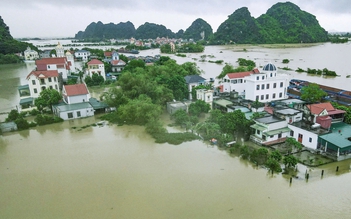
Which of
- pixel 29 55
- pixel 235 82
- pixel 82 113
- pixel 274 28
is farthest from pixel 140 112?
pixel 274 28

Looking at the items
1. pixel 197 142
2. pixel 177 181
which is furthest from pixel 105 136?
pixel 177 181

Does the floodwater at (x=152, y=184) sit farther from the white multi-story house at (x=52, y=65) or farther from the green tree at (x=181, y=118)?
the white multi-story house at (x=52, y=65)

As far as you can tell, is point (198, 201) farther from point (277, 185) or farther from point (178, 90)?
point (178, 90)

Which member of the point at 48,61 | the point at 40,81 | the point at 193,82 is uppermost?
the point at 48,61

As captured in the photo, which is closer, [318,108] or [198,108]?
[318,108]

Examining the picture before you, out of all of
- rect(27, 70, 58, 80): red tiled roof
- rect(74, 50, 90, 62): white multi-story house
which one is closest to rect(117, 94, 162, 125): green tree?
rect(27, 70, 58, 80): red tiled roof

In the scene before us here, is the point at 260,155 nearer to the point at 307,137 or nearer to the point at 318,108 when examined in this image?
the point at 307,137

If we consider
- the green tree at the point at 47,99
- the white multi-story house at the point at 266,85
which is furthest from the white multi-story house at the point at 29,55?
the white multi-story house at the point at 266,85
